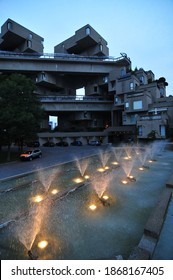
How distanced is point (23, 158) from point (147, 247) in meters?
20.9

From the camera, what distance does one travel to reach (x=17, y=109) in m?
22.1

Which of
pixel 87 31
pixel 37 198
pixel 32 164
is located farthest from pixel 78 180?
pixel 87 31

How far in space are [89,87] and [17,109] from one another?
35.8m

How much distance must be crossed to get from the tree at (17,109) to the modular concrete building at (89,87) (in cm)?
2147

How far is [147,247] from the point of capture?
5203 mm

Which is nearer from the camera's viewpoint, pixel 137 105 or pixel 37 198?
pixel 37 198

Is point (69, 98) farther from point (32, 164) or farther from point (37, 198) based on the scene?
point (37, 198)

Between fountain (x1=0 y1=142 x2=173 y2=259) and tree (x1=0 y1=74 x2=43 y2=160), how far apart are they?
1172cm

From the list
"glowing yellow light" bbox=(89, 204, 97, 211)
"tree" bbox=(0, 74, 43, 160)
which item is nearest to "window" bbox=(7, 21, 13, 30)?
"tree" bbox=(0, 74, 43, 160)

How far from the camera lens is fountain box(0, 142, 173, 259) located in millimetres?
5484

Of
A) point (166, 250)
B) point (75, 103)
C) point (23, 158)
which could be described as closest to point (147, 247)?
point (166, 250)

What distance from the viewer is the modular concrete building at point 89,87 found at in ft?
138

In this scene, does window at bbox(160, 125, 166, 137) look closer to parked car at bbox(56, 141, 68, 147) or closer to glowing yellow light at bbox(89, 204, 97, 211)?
parked car at bbox(56, 141, 68, 147)
